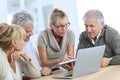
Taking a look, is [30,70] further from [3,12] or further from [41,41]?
[3,12]

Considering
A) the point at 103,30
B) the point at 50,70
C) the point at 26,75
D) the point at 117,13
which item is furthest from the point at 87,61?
the point at 117,13

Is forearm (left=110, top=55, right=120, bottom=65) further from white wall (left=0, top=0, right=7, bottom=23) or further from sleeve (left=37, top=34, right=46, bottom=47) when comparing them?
white wall (left=0, top=0, right=7, bottom=23)

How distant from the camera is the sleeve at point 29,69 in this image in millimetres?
1883

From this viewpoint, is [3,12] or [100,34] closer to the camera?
[100,34]

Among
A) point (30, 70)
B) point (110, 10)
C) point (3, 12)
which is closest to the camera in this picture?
point (30, 70)

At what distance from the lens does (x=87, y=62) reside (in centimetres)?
177

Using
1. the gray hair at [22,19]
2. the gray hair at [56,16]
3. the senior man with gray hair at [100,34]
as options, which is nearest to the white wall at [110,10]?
the senior man with gray hair at [100,34]

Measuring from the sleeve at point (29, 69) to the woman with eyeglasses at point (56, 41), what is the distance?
14.8 inches

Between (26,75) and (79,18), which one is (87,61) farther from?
(79,18)

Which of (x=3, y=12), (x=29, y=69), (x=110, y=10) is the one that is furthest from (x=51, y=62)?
(x=3, y=12)

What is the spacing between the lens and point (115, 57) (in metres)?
2.10

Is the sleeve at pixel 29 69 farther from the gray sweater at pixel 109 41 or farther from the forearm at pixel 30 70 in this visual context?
the gray sweater at pixel 109 41

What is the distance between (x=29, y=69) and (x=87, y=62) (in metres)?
0.45

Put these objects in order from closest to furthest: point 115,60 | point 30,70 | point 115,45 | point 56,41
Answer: point 30,70, point 115,60, point 115,45, point 56,41
